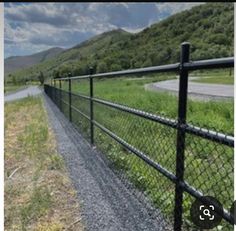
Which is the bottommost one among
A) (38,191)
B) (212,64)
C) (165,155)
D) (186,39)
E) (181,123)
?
(38,191)

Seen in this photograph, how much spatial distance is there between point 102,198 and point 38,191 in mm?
607

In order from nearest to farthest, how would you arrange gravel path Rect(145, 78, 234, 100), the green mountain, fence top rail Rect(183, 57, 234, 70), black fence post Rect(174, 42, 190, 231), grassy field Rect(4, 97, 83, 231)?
fence top rail Rect(183, 57, 234, 70)
black fence post Rect(174, 42, 190, 231)
grassy field Rect(4, 97, 83, 231)
the green mountain
gravel path Rect(145, 78, 234, 100)

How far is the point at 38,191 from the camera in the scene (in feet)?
11.2

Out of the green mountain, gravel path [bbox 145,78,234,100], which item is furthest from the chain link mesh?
gravel path [bbox 145,78,234,100]

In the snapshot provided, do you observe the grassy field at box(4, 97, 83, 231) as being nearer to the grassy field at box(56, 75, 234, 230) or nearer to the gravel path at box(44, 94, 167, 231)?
the gravel path at box(44, 94, 167, 231)

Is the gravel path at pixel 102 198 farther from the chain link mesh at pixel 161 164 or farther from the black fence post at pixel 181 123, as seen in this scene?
the black fence post at pixel 181 123

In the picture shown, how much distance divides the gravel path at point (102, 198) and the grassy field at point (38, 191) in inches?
3.5

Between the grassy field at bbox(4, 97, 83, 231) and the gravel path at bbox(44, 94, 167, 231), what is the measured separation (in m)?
0.09

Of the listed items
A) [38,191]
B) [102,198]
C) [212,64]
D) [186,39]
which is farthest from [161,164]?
[186,39]

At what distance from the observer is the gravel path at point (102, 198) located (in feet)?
8.64

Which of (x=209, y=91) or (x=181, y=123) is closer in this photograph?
(x=181, y=123)

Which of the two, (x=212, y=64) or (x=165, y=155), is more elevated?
(x=212, y=64)

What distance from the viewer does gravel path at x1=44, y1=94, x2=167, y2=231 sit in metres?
2.63

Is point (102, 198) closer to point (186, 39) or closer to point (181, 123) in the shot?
point (181, 123)
